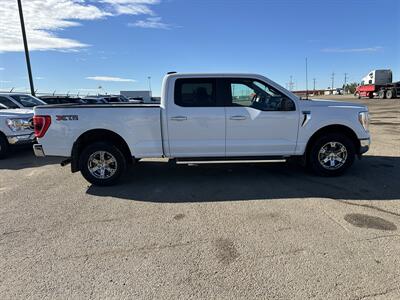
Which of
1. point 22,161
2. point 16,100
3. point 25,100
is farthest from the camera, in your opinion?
point 25,100

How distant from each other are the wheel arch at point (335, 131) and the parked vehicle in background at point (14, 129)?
7657 mm

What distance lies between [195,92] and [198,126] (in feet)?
2.11

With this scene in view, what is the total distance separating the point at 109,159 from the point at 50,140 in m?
1.11

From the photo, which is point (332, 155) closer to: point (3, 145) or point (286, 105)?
point (286, 105)

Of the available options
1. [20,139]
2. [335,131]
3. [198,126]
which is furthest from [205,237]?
[20,139]

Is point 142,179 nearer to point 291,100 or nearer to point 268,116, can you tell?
point 268,116

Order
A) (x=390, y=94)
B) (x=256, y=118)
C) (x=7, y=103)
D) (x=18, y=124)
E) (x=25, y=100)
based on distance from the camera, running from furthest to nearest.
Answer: (x=390, y=94) < (x=25, y=100) < (x=7, y=103) < (x=18, y=124) < (x=256, y=118)

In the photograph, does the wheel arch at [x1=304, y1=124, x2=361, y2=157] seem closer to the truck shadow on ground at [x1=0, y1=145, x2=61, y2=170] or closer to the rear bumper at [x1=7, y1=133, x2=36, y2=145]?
the truck shadow on ground at [x1=0, y1=145, x2=61, y2=170]

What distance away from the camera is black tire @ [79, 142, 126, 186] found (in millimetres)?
5742

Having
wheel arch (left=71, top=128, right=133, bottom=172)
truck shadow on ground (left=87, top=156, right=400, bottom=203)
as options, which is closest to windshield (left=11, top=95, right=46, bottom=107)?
truck shadow on ground (left=87, top=156, right=400, bottom=203)

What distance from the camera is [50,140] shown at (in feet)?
18.8

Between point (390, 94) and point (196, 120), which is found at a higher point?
point (196, 120)

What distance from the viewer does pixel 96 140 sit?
5879mm

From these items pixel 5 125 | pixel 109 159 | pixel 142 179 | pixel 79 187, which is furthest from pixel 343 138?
pixel 5 125
